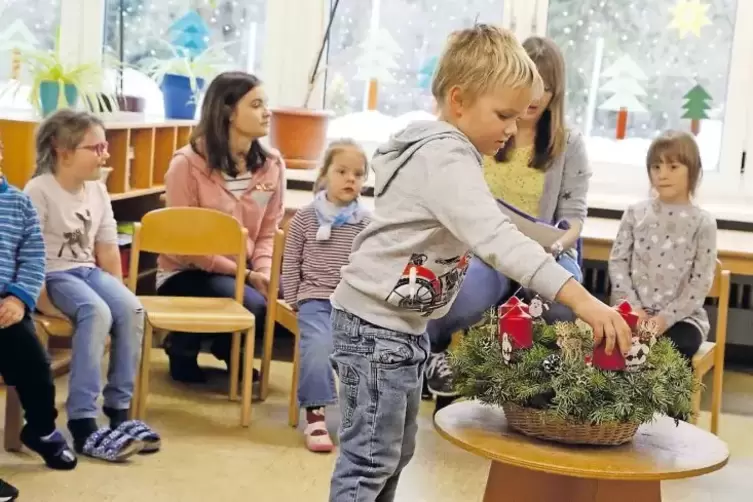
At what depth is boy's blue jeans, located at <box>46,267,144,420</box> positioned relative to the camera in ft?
9.53

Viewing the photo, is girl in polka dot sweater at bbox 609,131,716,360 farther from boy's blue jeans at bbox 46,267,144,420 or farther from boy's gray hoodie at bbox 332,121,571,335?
boy's gray hoodie at bbox 332,121,571,335

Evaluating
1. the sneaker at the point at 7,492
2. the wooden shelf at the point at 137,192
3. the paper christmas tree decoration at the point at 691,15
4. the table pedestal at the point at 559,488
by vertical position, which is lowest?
the sneaker at the point at 7,492

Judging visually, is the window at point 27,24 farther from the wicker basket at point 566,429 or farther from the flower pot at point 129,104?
the wicker basket at point 566,429

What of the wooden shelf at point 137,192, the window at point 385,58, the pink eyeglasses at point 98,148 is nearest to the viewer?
the pink eyeglasses at point 98,148

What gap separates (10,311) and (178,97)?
1904mm

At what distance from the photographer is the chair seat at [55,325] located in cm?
294

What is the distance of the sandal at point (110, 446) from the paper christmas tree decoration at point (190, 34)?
2159 mm

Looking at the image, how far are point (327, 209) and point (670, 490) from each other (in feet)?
4.21

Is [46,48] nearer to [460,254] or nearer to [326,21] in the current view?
[326,21]

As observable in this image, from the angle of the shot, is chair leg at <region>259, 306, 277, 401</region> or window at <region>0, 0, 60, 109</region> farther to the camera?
window at <region>0, 0, 60, 109</region>

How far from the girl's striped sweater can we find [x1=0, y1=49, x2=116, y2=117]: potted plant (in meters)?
0.73

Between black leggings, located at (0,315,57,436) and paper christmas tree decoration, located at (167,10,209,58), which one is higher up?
paper christmas tree decoration, located at (167,10,209,58)

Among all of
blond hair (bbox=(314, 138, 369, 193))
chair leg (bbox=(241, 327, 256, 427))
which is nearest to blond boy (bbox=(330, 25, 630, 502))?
chair leg (bbox=(241, 327, 256, 427))

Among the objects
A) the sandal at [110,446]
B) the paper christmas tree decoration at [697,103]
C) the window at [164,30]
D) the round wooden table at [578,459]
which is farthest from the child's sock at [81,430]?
the paper christmas tree decoration at [697,103]
